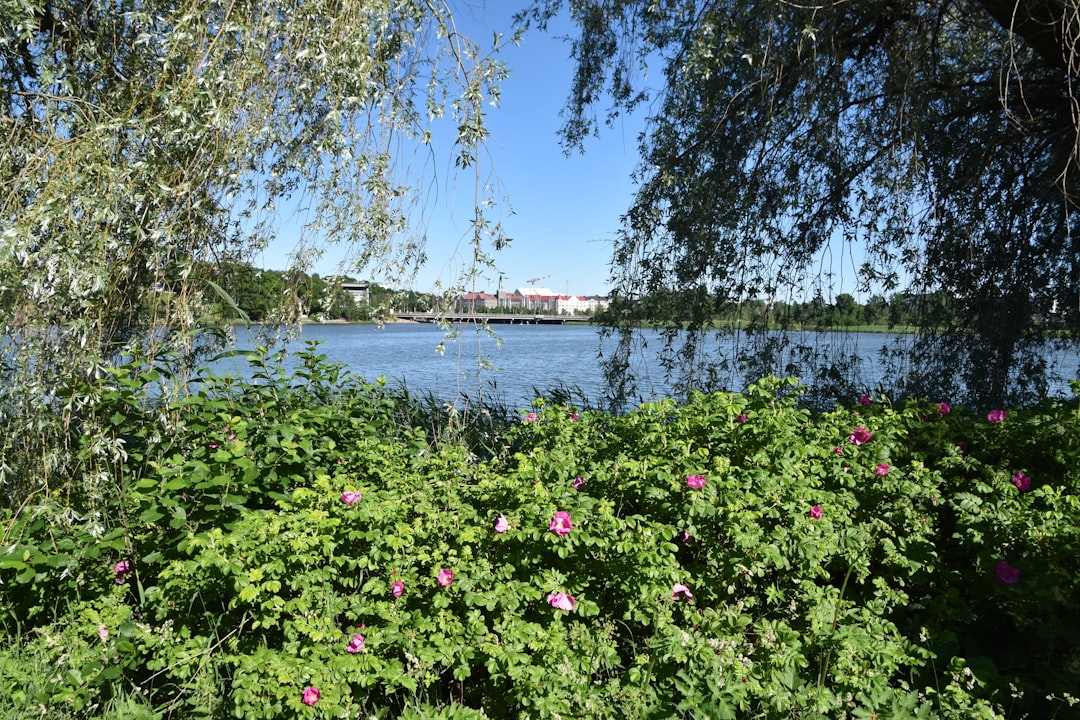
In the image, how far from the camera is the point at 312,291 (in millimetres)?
3016

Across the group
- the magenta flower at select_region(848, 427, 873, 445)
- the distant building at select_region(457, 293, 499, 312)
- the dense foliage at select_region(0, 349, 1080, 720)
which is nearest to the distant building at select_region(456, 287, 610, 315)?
the distant building at select_region(457, 293, 499, 312)

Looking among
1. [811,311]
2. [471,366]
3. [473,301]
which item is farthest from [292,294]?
[471,366]

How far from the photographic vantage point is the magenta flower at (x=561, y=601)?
6.77 feet

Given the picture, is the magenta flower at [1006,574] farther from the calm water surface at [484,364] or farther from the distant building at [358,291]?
the distant building at [358,291]

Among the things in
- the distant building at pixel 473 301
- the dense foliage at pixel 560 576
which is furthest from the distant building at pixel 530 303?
the dense foliage at pixel 560 576

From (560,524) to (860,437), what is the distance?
1.36 m

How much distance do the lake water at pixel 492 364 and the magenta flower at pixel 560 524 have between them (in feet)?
2.68

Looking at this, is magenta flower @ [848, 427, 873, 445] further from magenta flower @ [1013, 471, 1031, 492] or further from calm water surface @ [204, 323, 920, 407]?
calm water surface @ [204, 323, 920, 407]

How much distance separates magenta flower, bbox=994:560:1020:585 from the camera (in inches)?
86.7

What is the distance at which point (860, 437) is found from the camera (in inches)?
111

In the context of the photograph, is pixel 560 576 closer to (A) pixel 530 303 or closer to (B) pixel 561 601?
(B) pixel 561 601

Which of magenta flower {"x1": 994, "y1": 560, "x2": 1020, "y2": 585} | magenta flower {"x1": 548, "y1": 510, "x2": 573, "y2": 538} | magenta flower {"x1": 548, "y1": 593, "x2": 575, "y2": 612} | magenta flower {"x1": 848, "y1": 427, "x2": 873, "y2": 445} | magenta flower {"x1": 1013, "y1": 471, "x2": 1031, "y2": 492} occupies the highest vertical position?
magenta flower {"x1": 848, "y1": 427, "x2": 873, "y2": 445}

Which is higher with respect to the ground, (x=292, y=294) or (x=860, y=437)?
(x=292, y=294)

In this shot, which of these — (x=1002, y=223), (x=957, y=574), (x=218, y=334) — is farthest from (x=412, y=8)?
(x=1002, y=223)
